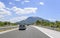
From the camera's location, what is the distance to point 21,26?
57125 millimetres

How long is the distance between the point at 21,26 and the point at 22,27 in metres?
0.50

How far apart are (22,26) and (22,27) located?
0.31 metres

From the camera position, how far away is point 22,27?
56906 millimetres

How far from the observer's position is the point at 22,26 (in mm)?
56906

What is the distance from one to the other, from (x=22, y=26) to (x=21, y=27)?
0.47 m

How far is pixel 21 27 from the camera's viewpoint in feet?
187

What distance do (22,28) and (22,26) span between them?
0.78 m

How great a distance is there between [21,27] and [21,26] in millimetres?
325
